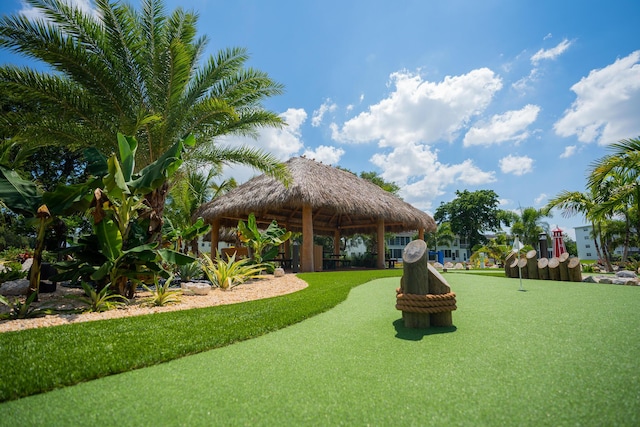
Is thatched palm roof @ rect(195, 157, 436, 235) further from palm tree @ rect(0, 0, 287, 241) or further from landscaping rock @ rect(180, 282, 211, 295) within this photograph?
landscaping rock @ rect(180, 282, 211, 295)

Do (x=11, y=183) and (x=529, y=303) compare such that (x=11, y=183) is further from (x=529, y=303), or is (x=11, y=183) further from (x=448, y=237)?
(x=448, y=237)

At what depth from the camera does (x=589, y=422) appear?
4.40ft

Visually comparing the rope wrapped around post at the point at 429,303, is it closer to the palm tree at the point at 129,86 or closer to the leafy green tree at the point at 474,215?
the palm tree at the point at 129,86

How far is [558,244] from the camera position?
38.8 feet

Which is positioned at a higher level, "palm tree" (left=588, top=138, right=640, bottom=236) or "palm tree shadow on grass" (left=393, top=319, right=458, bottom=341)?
"palm tree" (left=588, top=138, right=640, bottom=236)

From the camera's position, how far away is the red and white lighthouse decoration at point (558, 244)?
1163 cm

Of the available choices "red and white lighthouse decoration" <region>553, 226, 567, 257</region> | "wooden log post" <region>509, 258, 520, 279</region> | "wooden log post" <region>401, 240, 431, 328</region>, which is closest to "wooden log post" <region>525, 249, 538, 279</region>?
"wooden log post" <region>509, 258, 520, 279</region>

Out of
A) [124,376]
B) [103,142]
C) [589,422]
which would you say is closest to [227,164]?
[103,142]

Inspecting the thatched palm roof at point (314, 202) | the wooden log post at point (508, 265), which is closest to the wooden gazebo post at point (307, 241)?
the thatched palm roof at point (314, 202)

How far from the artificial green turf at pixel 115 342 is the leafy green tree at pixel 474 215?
47728 mm

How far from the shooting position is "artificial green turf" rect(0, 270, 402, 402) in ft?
6.72

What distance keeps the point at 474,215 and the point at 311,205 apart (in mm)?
41637

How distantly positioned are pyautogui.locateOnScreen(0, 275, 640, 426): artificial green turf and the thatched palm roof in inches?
350

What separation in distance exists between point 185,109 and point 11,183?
4680mm
